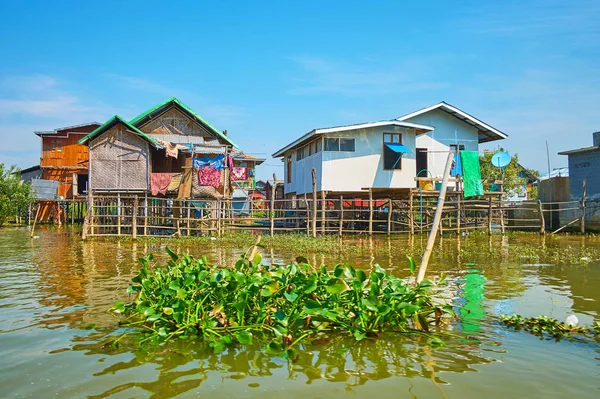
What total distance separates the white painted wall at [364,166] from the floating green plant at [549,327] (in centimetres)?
1556

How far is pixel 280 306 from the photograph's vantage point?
15.5 feet

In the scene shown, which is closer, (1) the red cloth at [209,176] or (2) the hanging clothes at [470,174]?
(1) the red cloth at [209,176]

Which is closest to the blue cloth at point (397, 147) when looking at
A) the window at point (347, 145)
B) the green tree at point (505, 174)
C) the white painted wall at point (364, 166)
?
the white painted wall at point (364, 166)

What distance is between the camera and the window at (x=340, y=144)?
67.9ft

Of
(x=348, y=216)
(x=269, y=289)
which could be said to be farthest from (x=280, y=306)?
(x=348, y=216)

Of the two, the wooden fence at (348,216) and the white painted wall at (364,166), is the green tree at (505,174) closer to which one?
the wooden fence at (348,216)

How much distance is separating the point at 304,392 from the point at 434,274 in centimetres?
595

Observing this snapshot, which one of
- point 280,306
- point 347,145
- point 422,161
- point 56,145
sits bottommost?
point 280,306

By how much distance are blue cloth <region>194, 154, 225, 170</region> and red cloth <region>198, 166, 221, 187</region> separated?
0.42 ft

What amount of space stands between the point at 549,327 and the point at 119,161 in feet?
57.9

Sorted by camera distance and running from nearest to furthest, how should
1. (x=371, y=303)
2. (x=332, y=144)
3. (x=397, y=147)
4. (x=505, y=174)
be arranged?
(x=371, y=303) < (x=397, y=147) < (x=332, y=144) < (x=505, y=174)

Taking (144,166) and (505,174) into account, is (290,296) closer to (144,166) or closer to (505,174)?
(144,166)

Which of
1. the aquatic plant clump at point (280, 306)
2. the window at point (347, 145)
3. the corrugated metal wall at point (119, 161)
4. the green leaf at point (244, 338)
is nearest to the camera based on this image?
the green leaf at point (244, 338)

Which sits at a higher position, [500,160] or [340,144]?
[340,144]
